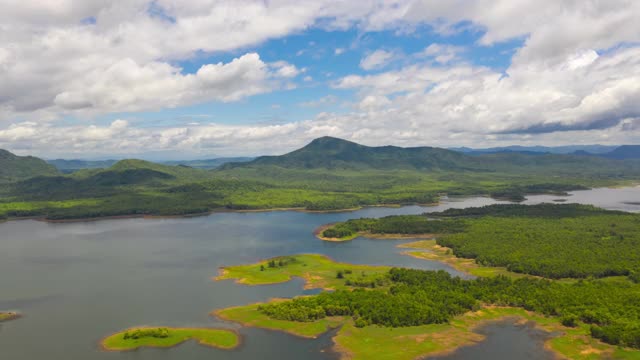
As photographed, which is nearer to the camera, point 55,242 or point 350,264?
point 350,264

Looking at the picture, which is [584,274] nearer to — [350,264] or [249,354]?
[350,264]

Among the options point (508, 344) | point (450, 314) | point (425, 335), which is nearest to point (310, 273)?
point (450, 314)

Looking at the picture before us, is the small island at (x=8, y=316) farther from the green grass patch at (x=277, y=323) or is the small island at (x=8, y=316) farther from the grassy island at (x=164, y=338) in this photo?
the green grass patch at (x=277, y=323)

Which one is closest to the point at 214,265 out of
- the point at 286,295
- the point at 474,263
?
the point at 286,295

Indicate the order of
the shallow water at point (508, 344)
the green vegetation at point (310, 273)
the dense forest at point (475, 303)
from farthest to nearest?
the green vegetation at point (310, 273) → the dense forest at point (475, 303) → the shallow water at point (508, 344)

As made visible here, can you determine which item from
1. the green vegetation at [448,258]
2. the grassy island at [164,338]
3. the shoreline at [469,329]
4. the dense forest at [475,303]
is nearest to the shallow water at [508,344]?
the shoreline at [469,329]

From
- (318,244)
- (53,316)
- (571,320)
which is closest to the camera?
(571,320)

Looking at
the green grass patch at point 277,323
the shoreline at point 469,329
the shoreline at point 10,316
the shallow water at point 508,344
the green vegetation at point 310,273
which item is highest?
the green vegetation at point 310,273
